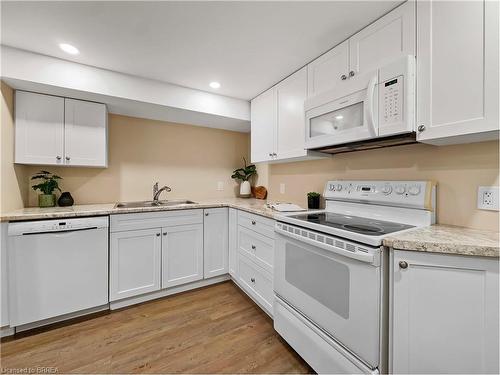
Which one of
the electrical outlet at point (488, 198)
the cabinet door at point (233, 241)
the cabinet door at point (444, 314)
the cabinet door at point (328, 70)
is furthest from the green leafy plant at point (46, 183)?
the electrical outlet at point (488, 198)

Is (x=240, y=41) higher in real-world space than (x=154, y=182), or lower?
higher

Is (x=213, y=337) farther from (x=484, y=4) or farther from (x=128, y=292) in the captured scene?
(x=484, y=4)

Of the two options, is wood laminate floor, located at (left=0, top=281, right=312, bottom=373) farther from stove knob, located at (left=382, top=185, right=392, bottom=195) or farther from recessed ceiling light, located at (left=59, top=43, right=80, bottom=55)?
recessed ceiling light, located at (left=59, top=43, right=80, bottom=55)

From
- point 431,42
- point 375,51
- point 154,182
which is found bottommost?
point 154,182

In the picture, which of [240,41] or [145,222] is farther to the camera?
[145,222]

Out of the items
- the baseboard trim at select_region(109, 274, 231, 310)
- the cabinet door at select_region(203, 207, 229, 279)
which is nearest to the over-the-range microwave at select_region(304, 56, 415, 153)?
the cabinet door at select_region(203, 207, 229, 279)

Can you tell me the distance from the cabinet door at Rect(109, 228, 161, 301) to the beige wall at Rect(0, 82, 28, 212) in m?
0.87

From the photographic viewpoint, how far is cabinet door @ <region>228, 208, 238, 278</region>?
7.76 ft

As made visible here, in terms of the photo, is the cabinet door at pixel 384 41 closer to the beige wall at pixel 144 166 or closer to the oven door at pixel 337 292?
the oven door at pixel 337 292

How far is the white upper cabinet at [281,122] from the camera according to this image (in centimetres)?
195

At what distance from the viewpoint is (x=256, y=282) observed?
1981mm

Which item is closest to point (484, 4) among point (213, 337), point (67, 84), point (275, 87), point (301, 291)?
point (275, 87)

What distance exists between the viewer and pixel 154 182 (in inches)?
109

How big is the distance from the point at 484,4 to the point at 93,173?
325 cm
